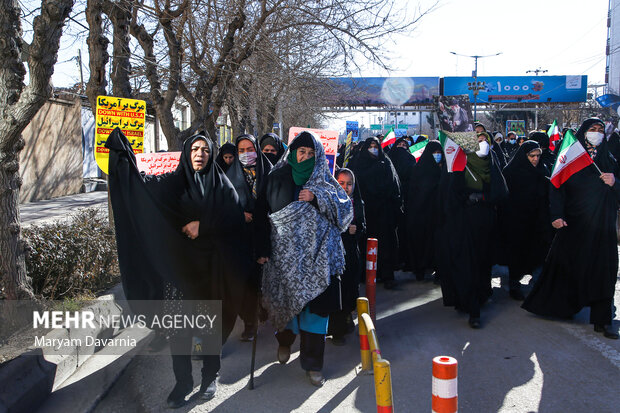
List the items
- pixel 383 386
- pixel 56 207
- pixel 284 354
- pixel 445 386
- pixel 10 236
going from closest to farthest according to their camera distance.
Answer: pixel 445 386 < pixel 383 386 < pixel 284 354 < pixel 10 236 < pixel 56 207

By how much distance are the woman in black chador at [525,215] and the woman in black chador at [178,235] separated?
12.3ft

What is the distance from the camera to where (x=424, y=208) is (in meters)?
7.37

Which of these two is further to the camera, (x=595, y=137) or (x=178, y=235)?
(x=595, y=137)

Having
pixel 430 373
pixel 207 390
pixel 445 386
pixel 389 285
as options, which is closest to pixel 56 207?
pixel 389 285

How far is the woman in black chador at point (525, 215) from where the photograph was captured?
631 centimetres

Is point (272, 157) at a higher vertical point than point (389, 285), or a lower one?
higher

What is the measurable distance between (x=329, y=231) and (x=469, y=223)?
6.64 ft

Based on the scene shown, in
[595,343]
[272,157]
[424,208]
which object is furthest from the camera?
[424,208]

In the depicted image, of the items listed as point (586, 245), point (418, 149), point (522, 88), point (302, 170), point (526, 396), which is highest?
point (522, 88)

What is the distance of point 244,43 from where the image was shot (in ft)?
35.8

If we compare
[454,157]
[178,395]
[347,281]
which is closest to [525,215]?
[454,157]

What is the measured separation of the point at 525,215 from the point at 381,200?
1.65 meters

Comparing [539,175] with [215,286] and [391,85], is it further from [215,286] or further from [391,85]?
[391,85]

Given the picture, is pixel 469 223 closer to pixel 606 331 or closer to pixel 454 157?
pixel 454 157
